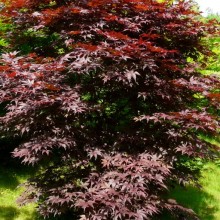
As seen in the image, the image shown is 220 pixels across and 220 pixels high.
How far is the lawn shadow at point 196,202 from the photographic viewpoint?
19.4ft

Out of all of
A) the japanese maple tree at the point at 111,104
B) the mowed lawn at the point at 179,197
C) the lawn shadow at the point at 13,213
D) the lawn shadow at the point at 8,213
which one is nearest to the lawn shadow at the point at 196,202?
the mowed lawn at the point at 179,197

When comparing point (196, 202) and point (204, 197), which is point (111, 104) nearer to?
point (196, 202)

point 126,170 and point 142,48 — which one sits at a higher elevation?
point 142,48

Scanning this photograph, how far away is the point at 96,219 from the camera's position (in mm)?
4555

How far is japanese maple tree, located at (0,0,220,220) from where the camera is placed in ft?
15.2

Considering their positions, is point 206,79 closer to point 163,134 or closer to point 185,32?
point 185,32

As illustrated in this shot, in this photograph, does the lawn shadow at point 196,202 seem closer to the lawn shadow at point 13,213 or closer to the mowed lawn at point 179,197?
the mowed lawn at point 179,197

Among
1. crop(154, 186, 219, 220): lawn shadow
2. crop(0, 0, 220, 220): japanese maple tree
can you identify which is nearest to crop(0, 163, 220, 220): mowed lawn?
crop(154, 186, 219, 220): lawn shadow

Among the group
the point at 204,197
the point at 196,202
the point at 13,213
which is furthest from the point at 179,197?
the point at 13,213

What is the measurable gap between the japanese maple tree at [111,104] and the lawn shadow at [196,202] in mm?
821

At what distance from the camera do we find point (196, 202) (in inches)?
249

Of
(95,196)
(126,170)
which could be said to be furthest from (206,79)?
(95,196)

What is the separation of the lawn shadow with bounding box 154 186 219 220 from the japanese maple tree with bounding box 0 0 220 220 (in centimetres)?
82

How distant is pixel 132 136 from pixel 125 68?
982 mm
